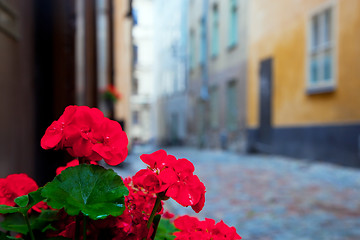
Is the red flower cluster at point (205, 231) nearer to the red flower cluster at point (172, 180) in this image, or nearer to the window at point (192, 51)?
the red flower cluster at point (172, 180)

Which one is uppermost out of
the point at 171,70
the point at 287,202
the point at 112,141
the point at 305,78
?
the point at 171,70

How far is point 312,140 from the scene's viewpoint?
8.66m

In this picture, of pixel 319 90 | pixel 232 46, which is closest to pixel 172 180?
pixel 319 90

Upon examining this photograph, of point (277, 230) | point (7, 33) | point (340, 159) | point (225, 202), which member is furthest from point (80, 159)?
point (340, 159)

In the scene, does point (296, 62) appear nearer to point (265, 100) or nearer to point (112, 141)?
point (265, 100)

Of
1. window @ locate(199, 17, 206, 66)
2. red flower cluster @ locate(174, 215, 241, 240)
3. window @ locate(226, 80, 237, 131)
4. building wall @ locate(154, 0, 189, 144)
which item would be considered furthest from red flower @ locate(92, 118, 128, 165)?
building wall @ locate(154, 0, 189, 144)

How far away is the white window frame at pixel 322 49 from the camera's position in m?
7.85

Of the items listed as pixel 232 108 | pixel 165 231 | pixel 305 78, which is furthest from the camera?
pixel 232 108

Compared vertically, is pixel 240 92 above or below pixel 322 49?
below

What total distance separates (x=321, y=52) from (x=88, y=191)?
27.8ft

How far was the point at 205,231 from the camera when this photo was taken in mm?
783

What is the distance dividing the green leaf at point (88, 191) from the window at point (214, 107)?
1532 cm

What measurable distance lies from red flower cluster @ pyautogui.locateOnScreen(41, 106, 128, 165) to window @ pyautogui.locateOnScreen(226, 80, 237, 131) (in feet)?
44.1

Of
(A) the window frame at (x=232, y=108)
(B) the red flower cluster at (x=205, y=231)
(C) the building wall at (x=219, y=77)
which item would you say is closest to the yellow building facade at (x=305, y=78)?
(C) the building wall at (x=219, y=77)
